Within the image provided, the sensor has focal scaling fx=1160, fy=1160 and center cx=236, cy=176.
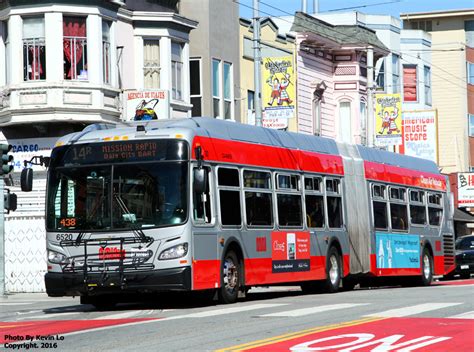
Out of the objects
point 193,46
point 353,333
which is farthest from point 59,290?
point 193,46

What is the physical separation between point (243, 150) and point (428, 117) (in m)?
32.7

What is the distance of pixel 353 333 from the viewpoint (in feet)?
45.3

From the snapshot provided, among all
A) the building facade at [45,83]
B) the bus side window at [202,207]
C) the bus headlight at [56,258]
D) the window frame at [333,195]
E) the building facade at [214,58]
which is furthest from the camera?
the building facade at [214,58]

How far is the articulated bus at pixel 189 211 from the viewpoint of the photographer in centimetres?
1928

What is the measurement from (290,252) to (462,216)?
41.0 m

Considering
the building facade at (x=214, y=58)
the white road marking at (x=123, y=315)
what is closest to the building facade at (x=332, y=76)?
the building facade at (x=214, y=58)

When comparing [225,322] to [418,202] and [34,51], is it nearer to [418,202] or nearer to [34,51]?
[418,202]

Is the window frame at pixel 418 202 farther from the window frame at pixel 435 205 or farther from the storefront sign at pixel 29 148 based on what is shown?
the storefront sign at pixel 29 148

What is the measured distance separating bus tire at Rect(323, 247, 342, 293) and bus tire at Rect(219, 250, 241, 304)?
179 inches

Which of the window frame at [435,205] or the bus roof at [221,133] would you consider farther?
the window frame at [435,205]

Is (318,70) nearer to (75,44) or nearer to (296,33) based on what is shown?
(296,33)

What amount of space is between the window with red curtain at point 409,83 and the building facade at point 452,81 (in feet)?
17.0

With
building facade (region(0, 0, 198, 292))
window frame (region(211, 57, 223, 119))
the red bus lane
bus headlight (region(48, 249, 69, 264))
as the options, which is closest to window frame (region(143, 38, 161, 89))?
building facade (region(0, 0, 198, 292))

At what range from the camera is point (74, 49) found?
33.6m
